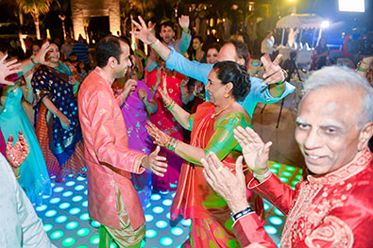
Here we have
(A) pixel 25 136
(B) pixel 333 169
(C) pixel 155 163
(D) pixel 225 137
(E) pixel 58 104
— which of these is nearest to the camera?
(B) pixel 333 169

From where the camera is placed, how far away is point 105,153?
142 centimetres

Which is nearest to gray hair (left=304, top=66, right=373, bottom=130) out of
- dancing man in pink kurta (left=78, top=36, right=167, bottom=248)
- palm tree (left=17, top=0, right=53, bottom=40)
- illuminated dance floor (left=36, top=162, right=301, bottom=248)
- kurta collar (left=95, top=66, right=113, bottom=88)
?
dancing man in pink kurta (left=78, top=36, right=167, bottom=248)

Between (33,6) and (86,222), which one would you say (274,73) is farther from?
(33,6)

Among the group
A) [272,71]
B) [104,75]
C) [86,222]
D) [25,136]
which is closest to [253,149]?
[272,71]

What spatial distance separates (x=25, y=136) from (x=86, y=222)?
38.2 inches

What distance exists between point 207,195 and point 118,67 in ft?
3.16

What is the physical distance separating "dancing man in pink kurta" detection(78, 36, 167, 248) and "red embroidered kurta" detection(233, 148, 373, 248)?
74 centimetres

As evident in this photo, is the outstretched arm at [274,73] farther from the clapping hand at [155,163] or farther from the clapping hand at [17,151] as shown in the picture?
the clapping hand at [17,151]

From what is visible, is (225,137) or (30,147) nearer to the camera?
(225,137)

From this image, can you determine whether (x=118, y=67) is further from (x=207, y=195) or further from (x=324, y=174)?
(x=324, y=174)

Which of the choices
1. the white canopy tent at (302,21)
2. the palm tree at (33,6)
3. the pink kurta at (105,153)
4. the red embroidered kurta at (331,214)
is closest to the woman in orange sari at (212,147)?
the pink kurta at (105,153)

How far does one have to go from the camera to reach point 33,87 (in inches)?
112

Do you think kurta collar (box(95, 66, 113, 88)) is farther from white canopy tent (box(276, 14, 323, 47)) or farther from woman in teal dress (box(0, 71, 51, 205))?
white canopy tent (box(276, 14, 323, 47))

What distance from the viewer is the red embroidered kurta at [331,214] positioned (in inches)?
28.1
